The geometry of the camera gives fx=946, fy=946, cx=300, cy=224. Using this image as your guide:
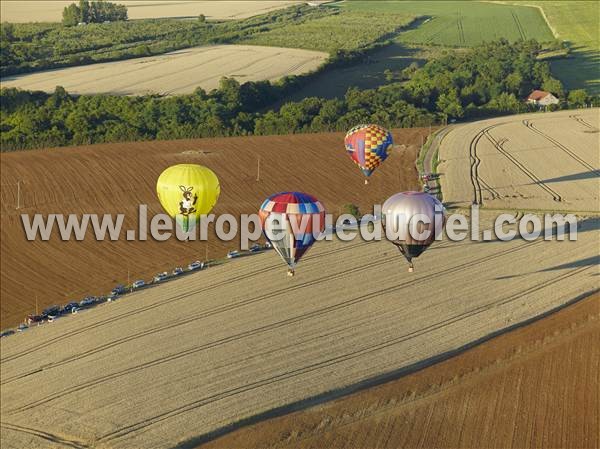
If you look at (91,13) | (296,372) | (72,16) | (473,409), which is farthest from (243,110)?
(91,13)

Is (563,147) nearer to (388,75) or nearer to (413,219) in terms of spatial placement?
(388,75)

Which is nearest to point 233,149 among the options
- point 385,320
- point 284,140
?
point 284,140

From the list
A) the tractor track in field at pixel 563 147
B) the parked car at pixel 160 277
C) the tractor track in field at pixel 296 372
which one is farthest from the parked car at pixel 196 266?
the tractor track in field at pixel 563 147


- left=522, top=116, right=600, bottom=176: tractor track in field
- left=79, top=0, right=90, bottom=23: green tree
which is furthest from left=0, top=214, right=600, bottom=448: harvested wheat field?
left=79, top=0, right=90, bottom=23: green tree

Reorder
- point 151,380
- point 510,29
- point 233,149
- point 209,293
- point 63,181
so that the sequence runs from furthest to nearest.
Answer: point 510,29 → point 233,149 → point 63,181 → point 209,293 → point 151,380

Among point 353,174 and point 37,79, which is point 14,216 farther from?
point 37,79

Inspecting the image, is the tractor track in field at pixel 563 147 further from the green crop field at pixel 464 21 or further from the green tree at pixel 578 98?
the green crop field at pixel 464 21

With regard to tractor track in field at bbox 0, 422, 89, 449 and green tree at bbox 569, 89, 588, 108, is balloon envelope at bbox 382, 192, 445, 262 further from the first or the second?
green tree at bbox 569, 89, 588, 108

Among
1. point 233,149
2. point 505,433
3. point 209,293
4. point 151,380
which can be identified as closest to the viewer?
point 505,433
